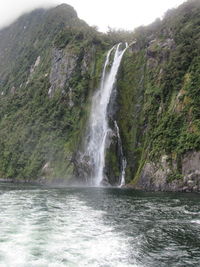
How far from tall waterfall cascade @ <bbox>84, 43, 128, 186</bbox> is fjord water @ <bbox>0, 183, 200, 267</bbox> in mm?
26807

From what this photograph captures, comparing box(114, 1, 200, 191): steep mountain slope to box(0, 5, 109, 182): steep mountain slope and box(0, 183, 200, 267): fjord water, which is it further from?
box(0, 183, 200, 267): fjord water

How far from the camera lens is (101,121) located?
201 feet

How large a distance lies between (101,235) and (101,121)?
43.1m

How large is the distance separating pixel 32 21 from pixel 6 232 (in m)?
193

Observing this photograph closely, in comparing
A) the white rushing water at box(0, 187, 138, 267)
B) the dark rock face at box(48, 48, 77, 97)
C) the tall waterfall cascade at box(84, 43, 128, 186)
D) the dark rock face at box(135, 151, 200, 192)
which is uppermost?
the dark rock face at box(48, 48, 77, 97)

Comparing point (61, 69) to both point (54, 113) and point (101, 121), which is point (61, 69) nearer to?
point (54, 113)

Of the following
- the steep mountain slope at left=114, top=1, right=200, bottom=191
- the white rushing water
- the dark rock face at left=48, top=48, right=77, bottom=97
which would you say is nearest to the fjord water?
the white rushing water

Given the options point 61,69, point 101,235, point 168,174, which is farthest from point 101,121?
point 101,235

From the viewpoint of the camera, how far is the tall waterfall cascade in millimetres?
56750

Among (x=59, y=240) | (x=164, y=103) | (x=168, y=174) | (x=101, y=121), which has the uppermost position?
(x=164, y=103)

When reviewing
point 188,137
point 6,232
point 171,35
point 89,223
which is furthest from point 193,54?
point 6,232

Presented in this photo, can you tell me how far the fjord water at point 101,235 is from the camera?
14859mm

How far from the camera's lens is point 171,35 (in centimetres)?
6059

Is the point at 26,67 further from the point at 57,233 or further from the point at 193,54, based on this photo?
the point at 57,233
